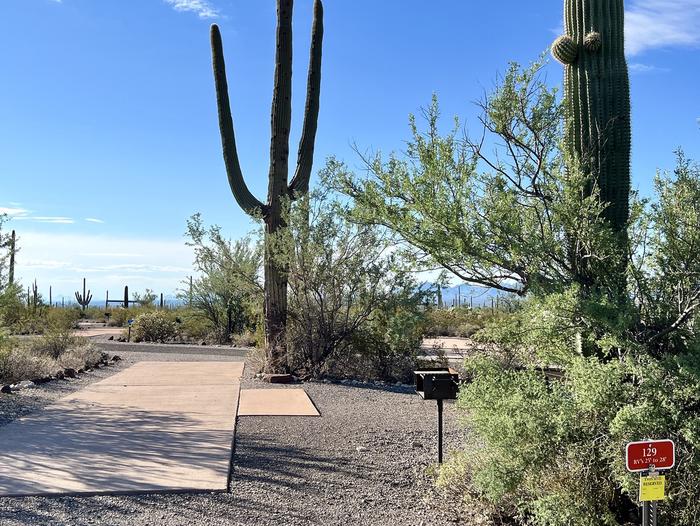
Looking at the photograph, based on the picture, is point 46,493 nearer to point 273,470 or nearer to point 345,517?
point 273,470

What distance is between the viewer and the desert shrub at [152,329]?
2536cm

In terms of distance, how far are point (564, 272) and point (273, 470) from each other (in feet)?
11.2

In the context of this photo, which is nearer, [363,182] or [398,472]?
[363,182]

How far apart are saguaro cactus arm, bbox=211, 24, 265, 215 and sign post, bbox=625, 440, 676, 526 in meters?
12.2

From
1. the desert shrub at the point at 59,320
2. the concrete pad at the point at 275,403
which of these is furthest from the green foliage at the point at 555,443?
the desert shrub at the point at 59,320

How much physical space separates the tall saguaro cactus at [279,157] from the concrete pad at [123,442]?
2.21 m

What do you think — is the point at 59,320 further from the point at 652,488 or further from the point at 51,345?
the point at 652,488

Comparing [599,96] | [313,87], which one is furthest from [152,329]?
[599,96]

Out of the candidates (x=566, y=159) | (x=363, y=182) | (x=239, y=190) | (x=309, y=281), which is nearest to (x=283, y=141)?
(x=239, y=190)

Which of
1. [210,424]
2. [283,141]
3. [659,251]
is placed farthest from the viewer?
[283,141]

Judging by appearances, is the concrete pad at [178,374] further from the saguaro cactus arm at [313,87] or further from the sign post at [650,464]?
the sign post at [650,464]

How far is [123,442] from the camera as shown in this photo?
25.4ft

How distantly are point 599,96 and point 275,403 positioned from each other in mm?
6829

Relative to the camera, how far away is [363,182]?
6227 millimetres
